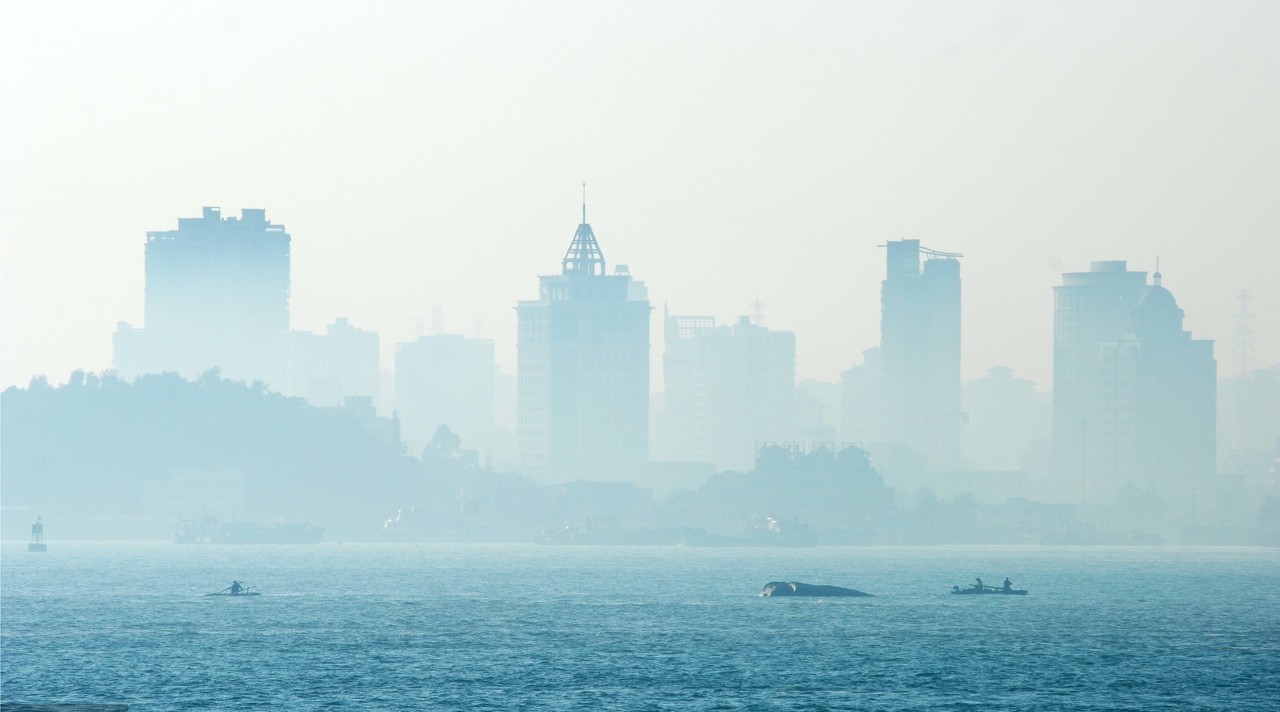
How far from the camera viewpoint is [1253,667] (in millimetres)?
172875

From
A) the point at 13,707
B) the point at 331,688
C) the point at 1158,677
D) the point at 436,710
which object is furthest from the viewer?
the point at 1158,677

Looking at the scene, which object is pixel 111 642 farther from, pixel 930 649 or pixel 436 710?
pixel 930 649

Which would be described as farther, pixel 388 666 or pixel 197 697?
pixel 388 666

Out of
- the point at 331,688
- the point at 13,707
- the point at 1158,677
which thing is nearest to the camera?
the point at 13,707

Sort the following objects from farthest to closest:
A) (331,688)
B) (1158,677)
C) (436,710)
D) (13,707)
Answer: (1158,677) → (331,688) → (436,710) → (13,707)

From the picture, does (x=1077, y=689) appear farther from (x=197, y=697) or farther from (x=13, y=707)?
(x=13, y=707)

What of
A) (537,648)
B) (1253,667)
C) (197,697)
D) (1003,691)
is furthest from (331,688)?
(1253,667)

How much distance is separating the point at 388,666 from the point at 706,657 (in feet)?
89.2

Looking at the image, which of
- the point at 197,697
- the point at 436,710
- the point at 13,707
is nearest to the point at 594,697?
the point at 436,710

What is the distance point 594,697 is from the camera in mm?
150000

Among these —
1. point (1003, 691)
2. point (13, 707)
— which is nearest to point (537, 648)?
point (1003, 691)

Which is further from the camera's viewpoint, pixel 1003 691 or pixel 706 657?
pixel 706 657

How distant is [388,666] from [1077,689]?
54.2 meters

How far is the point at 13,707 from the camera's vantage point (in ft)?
395
